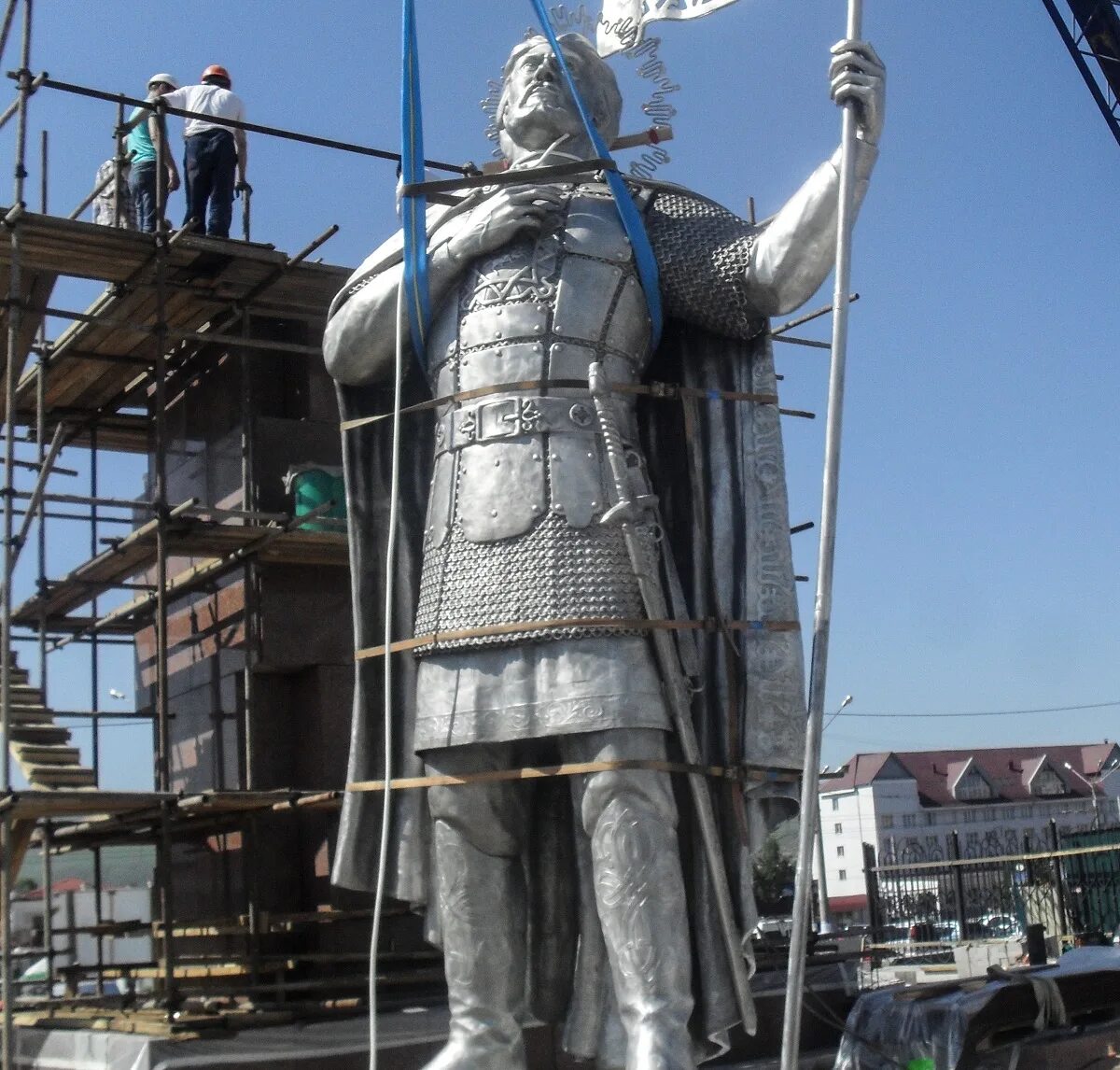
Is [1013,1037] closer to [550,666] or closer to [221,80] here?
[550,666]

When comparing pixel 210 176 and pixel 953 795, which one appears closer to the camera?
pixel 210 176

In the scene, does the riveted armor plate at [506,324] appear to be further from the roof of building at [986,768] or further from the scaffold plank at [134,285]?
the roof of building at [986,768]

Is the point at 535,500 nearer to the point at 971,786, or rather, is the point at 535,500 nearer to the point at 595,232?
the point at 595,232

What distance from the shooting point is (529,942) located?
A: 512 cm

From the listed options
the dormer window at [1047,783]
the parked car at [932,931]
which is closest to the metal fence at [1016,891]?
the parked car at [932,931]

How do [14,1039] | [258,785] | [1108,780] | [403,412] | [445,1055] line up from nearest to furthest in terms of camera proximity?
[445,1055] → [403,412] → [14,1039] → [258,785] → [1108,780]

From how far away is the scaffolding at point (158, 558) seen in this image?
9.32 meters

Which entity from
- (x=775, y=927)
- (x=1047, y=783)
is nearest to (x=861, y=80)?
(x=775, y=927)

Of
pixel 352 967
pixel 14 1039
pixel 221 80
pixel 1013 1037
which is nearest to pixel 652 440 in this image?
pixel 1013 1037

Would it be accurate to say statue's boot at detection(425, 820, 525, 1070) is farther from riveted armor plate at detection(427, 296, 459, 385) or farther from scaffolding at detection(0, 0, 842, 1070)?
scaffolding at detection(0, 0, 842, 1070)

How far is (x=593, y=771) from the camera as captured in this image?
470cm

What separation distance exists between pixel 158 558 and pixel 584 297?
561 centimetres

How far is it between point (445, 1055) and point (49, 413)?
9312mm

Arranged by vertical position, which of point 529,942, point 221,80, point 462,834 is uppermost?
point 221,80
